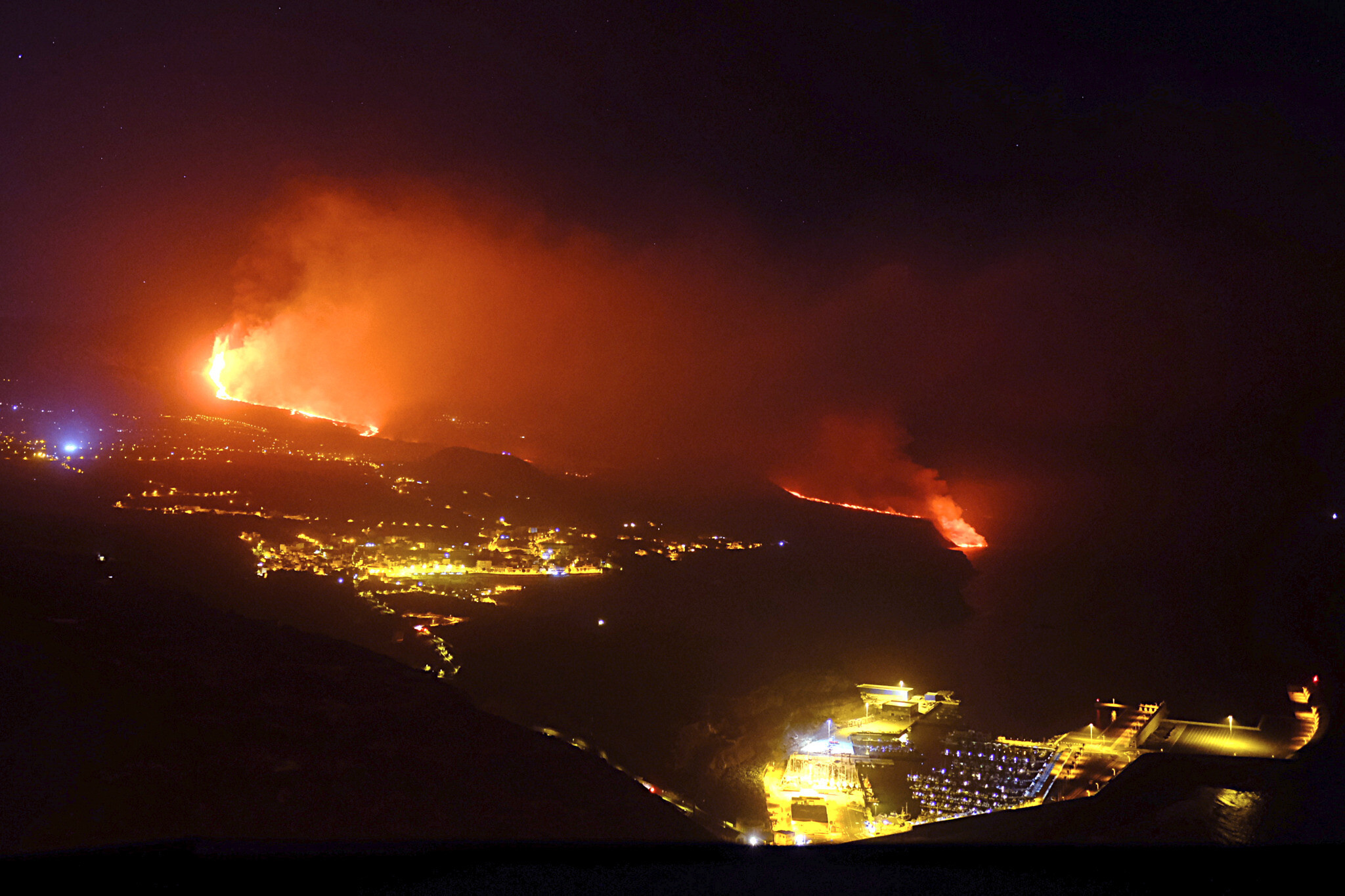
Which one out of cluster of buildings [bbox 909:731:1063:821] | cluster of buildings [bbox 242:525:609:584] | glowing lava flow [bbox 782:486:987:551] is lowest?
cluster of buildings [bbox 909:731:1063:821]

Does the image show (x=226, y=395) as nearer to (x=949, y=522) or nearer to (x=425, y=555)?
(x=425, y=555)

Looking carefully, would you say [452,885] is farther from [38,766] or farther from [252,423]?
[252,423]

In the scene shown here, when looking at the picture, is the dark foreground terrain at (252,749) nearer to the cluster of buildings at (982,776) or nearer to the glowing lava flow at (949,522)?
the cluster of buildings at (982,776)

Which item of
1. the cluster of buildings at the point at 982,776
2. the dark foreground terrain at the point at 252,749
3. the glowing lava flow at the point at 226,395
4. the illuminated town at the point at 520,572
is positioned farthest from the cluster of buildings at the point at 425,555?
the glowing lava flow at the point at 226,395

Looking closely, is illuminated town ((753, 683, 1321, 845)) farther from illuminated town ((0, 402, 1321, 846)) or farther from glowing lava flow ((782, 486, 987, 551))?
glowing lava flow ((782, 486, 987, 551))

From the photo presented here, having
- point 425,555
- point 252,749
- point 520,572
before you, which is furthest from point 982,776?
point 425,555

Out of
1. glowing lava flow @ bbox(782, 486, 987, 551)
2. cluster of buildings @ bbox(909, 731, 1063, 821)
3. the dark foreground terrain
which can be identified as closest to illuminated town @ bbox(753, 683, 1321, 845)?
cluster of buildings @ bbox(909, 731, 1063, 821)

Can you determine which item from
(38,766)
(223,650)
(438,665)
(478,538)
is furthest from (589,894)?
(478,538)
